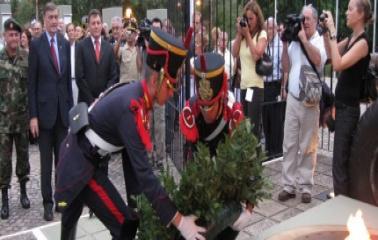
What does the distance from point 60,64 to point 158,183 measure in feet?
8.75

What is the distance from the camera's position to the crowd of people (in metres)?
2.37

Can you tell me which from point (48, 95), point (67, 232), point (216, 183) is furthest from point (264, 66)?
point (216, 183)

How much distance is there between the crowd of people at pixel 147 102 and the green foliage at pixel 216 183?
0.26 feet

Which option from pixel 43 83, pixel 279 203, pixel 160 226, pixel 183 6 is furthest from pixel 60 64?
pixel 160 226

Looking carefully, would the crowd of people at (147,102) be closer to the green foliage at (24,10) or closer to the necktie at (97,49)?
the necktie at (97,49)

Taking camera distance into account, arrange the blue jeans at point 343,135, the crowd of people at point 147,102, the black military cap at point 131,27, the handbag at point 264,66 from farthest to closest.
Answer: the black military cap at point 131,27
the handbag at point 264,66
the blue jeans at point 343,135
the crowd of people at point 147,102

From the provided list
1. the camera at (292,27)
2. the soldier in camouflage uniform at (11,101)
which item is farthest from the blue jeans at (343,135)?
the soldier in camouflage uniform at (11,101)

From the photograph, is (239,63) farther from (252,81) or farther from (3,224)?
(3,224)

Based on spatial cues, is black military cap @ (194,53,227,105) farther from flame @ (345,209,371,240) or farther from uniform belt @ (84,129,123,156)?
flame @ (345,209,371,240)

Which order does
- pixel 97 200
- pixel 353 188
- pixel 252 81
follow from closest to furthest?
pixel 97 200 → pixel 353 188 → pixel 252 81

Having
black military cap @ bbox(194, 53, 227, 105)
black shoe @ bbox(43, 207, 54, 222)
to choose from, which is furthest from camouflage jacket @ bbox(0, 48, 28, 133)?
black military cap @ bbox(194, 53, 227, 105)

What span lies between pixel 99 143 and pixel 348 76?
2.27 metres

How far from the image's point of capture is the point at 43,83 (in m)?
4.48

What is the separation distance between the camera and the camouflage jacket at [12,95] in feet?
15.0
